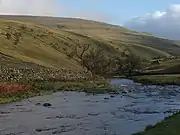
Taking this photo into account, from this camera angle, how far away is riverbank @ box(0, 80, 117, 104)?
62631 millimetres

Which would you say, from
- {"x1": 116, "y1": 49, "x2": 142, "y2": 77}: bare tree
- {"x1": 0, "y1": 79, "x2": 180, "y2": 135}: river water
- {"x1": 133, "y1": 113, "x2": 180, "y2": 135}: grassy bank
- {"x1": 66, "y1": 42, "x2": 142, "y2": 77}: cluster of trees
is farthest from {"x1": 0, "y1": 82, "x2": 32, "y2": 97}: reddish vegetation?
{"x1": 116, "y1": 49, "x2": 142, "y2": 77}: bare tree

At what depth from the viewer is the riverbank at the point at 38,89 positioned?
2466 inches

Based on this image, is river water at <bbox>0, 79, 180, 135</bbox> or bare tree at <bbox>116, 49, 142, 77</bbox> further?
bare tree at <bbox>116, 49, 142, 77</bbox>

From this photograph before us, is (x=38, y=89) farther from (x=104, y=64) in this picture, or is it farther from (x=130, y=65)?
(x=130, y=65)

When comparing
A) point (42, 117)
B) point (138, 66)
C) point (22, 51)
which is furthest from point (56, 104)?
point (138, 66)

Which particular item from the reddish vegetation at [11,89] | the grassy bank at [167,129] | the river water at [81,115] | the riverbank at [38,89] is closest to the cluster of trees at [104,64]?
the riverbank at [38,89]

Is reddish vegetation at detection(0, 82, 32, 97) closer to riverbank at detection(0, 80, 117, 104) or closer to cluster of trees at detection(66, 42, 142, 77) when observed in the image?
riverbank at detection(0, 80, 117, 104)

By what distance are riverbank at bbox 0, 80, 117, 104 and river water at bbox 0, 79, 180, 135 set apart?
103 inches

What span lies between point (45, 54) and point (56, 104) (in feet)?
306

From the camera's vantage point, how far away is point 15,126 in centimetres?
3919

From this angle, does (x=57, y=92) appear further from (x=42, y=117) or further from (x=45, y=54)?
(x=45, y=54)

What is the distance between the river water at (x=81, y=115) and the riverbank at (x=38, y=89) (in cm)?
260

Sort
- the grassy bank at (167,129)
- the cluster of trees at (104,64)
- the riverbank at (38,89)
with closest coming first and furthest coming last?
the grassy bank at (167,129) → the riverbank at (38,89) → the cluster of trees at (104,64)

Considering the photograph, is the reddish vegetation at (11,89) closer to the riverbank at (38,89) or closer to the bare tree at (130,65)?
the riverbank at (38,89)
